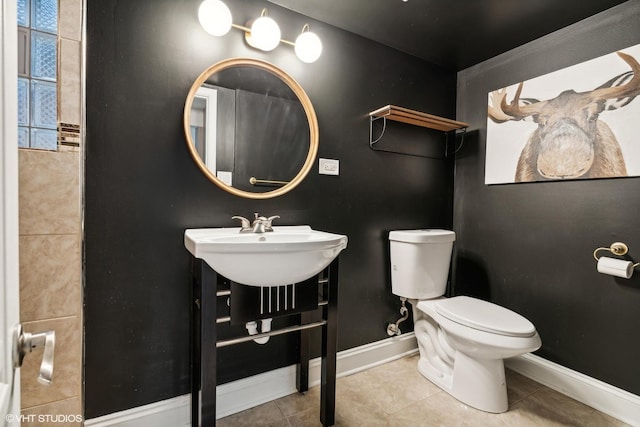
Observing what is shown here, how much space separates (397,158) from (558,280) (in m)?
1.17

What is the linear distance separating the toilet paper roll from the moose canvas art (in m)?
0.43

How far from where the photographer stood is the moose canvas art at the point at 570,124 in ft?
4.63

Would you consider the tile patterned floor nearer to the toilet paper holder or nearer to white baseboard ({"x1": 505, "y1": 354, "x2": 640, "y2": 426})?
white baseboard ({"x1": 505, "y1": 354, "x2": 640, "y2": 426})

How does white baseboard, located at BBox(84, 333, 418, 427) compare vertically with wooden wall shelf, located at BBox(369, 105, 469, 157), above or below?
below

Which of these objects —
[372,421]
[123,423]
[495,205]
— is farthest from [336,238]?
[495,205]

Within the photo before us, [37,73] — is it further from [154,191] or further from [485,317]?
[485,317]

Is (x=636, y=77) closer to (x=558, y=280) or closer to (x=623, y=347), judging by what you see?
(x=558, y=280)

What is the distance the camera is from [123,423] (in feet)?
3.96

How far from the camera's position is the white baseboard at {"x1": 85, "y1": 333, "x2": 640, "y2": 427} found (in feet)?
4.10

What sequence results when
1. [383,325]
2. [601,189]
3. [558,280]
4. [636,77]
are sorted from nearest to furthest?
1. [636,77]
2. [601,189]
3. [558,280]
4. [383,325]

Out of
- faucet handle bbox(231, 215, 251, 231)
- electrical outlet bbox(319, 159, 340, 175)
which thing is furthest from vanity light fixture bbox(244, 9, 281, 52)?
faucet handle bbox(231, 215, 251, 231)

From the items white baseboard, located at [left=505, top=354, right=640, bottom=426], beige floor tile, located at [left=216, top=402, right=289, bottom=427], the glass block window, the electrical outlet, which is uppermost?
the glass block window

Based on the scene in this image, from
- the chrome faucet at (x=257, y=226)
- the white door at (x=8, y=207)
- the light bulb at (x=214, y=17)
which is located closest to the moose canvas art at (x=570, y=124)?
the chrome faucet at (x=257, y=226)

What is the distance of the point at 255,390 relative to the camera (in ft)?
4.84
